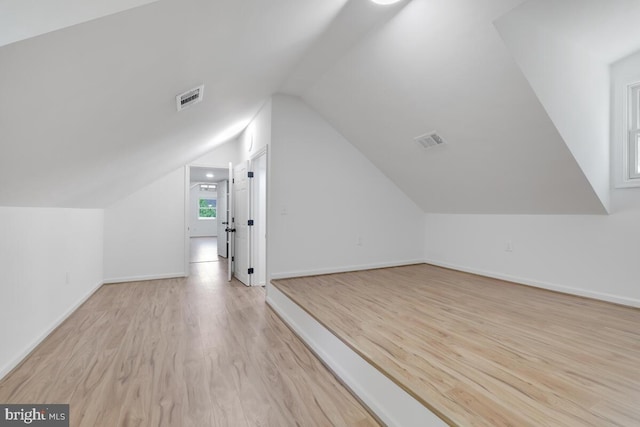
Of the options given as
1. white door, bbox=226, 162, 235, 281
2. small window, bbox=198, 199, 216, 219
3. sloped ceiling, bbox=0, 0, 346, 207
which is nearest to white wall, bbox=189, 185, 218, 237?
small window, bbox=198, 199, 216, 219

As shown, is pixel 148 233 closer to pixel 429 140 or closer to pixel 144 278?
pixel 144 278

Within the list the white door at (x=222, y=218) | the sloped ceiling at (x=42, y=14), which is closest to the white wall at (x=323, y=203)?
the sloped ceiling at (x=42, y=14)

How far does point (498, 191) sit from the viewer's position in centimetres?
346

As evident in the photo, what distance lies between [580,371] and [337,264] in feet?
9.13

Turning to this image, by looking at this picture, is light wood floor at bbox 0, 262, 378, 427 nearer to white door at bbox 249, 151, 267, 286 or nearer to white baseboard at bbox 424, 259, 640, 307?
white door at bbox 249, 151, 267, 286

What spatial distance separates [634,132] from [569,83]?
1025mm

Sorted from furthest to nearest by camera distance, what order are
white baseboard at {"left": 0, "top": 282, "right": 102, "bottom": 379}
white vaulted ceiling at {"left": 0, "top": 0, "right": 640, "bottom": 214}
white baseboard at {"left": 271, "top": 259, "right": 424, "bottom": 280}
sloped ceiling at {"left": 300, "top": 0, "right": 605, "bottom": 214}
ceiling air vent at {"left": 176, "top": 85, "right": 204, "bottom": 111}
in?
white baseboard at {"left": 271, "top": 259, "right": 424, "bottom": 280} → sloped ceiling at {"left": 300, "top": 0, "right": 605, "bottom": 214} → white baseboard at {"left": 0, "top": 282, "right": 102, "bottom": 379} → ceiling air vent at {"left": 176, "top": 85, "right": 204, "bottom": 111} → white vaulted ceiling at {"left": 0, "top": 0, "right": 640, "bottom": 214}

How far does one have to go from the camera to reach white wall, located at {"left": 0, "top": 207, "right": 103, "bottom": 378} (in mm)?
2090

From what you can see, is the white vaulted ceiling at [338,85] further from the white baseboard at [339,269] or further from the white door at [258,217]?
the white baseboard at [339,269]

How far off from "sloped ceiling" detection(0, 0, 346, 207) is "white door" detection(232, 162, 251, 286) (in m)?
1.92

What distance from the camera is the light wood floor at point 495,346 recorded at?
1.36 meters

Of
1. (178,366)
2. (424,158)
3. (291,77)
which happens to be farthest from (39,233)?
(424,158)

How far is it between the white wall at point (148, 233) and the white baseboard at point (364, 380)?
3.27 meters

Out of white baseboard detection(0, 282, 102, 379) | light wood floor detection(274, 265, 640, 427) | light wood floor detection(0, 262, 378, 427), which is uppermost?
light wood floor detection(274, 265, 640, 427)
